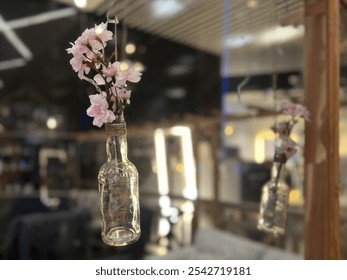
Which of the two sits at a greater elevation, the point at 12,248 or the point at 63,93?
the point at 63,93

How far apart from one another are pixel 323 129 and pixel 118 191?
0.79 m

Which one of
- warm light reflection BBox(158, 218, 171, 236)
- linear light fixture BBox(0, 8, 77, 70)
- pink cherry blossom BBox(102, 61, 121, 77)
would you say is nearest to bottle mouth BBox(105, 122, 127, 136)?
pink cherry blossom BBox(102, 61, 121, 77)

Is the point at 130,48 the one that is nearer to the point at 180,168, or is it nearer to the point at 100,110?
the point at 100,110

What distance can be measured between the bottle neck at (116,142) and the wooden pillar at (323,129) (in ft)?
2.48

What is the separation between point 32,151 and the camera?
4711mm

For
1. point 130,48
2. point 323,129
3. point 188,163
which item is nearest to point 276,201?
point 323,129

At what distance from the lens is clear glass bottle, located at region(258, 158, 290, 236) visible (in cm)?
145

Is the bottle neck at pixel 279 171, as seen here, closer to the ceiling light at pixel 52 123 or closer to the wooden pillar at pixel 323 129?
the wooden pillar at pixel 323 129

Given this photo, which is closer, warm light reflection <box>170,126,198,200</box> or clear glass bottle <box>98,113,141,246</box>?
clear glass bottle <box>98,113,141,246</box>

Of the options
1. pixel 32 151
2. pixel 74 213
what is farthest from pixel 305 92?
pixel 32 151

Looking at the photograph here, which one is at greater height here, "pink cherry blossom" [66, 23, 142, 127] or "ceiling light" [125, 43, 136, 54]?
"ceiling light" [125, 43, 136, 54]

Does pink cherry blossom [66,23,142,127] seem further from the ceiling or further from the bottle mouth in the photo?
the ceiling

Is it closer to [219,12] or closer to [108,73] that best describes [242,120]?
[219,12]
